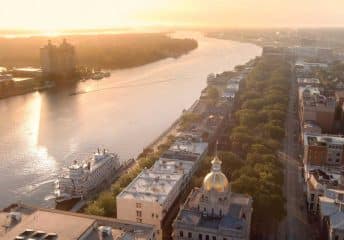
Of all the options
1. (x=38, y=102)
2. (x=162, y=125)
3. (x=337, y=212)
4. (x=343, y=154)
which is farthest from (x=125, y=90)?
(x=337, y=212)

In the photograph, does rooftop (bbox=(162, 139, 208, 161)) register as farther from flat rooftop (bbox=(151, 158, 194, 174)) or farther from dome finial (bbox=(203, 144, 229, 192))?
dome finial (bbox=(203, 144, 229, 192))

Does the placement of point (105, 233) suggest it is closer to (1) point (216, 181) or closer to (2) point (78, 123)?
(1) point (216, 181)

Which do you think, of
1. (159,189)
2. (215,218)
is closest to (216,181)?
(215,218)

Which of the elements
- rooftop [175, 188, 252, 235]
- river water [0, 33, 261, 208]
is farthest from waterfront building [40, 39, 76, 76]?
rooftop [175, 188, 252, 235]

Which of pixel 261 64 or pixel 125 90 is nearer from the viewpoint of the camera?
pixel 125 90

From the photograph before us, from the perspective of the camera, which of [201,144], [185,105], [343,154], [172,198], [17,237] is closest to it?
[17,237]

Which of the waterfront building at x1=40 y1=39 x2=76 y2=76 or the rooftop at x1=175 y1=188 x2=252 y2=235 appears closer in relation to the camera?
the rooftop at x1=175 y1=188 x2=252 y2=235

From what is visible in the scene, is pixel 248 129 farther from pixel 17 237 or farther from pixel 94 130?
pixel 17 237
